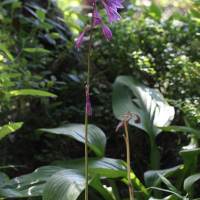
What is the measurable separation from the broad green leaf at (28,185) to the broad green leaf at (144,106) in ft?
2.04

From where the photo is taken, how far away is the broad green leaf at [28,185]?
1.05 metres

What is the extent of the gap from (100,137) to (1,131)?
63cm

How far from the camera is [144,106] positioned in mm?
1617

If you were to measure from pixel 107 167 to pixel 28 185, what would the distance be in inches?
17.9

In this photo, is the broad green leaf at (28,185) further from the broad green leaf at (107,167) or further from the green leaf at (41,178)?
the broad green leaf at (107,167)

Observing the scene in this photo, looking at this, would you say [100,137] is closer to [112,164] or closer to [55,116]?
[112,164]

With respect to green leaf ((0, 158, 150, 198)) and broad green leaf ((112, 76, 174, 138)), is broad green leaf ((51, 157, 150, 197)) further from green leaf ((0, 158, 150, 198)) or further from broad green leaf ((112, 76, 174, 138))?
broad green leaf ((112, 76, 174, 138))

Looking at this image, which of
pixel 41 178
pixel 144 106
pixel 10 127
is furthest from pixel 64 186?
pixel 144 106

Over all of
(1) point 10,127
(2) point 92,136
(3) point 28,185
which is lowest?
(3) point 28,185

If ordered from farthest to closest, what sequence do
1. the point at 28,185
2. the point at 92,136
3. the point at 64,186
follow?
1. the point at 92,136
2. the point at 28,185
3. the point at 64,186

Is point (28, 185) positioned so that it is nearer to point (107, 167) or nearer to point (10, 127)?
point (10, 127)

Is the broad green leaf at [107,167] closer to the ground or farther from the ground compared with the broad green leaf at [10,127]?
closer to the ground

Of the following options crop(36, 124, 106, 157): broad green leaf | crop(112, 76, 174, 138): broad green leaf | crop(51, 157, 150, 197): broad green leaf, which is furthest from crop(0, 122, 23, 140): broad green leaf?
crop(112, 76, 174, 138): broad green leaf

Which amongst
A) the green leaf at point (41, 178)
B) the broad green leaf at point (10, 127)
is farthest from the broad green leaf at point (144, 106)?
the broad green leaf at point (10, 127)
